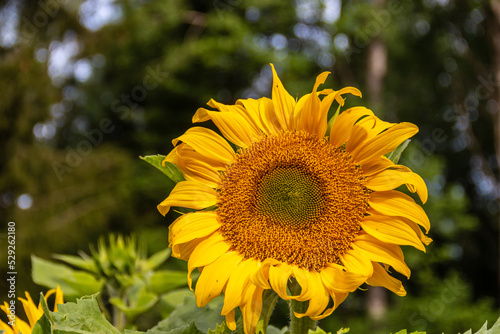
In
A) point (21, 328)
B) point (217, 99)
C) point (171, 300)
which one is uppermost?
point (21, 328)

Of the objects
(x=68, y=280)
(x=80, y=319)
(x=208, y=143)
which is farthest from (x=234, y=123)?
(x=68, y=280)

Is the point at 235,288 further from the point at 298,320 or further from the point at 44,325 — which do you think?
the point at 44,325

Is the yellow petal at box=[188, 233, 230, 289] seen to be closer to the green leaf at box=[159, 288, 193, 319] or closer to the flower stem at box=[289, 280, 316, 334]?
the flower stem at box=[289, 280, 316, 334]

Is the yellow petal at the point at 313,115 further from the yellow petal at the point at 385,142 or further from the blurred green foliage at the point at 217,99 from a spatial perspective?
the blurred green foliage at the point at 217,99

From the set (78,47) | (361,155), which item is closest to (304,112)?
(361,155)

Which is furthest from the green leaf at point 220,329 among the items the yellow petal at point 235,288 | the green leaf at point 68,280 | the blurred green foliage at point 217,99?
the blurred green foliage at point 217,99

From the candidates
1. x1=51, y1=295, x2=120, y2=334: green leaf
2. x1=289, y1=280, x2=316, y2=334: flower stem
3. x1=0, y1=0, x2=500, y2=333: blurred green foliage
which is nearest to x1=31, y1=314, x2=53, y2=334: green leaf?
x1=51, y1=295, x2=120, y2=334: green leaf

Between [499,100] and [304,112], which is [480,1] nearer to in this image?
[499,100]
